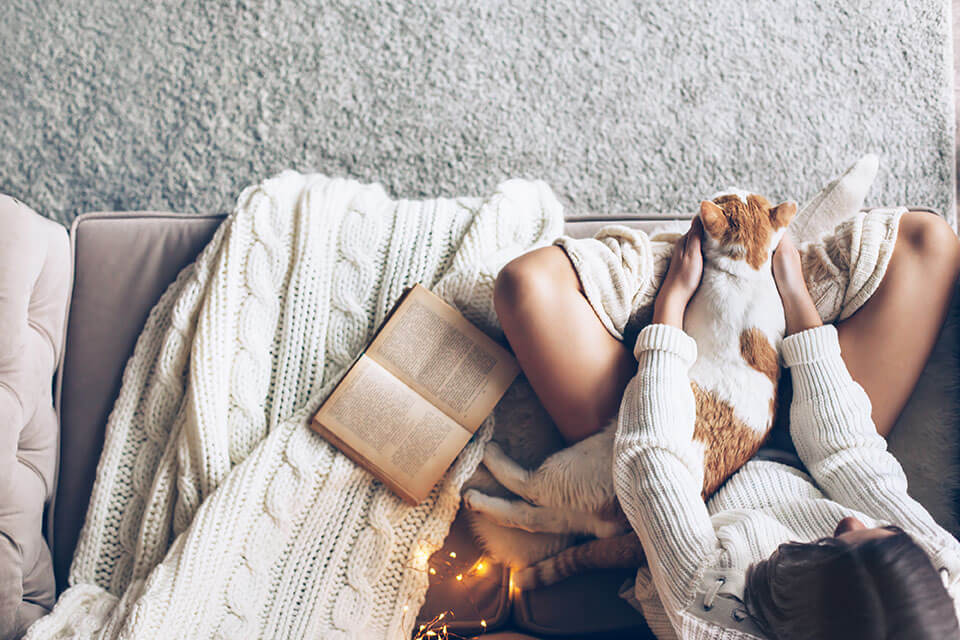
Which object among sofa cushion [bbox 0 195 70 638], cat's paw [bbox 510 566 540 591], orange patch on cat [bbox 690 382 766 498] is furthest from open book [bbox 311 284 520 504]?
sofa cushion [bbox 0 195 70 638]

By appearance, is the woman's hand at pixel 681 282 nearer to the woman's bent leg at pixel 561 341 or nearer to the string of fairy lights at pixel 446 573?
the woman's bent leg at pixel 561 341

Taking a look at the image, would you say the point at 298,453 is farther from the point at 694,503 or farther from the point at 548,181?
the point at 548,181

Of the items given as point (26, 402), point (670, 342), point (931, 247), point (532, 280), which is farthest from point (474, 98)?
point (26, 402)

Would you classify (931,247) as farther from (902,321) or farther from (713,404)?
(713,404)

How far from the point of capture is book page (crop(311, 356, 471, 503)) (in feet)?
3.34

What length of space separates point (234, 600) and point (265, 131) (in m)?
1.06

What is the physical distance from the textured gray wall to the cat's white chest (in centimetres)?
65

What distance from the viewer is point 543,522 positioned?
39.9 inches

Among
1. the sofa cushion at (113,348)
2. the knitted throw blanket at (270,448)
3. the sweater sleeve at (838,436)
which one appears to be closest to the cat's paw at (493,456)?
the knitted throw blanket at (270,448)

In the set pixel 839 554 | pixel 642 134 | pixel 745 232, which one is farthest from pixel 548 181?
pixel 839 554

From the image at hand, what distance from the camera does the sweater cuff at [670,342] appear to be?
0.92 metres

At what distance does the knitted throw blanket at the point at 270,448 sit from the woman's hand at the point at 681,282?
24 cm

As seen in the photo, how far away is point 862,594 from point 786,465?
381mm

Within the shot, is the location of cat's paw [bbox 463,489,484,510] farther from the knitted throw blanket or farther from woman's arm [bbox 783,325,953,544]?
woman's arm [bbox 783,325,953,544]
